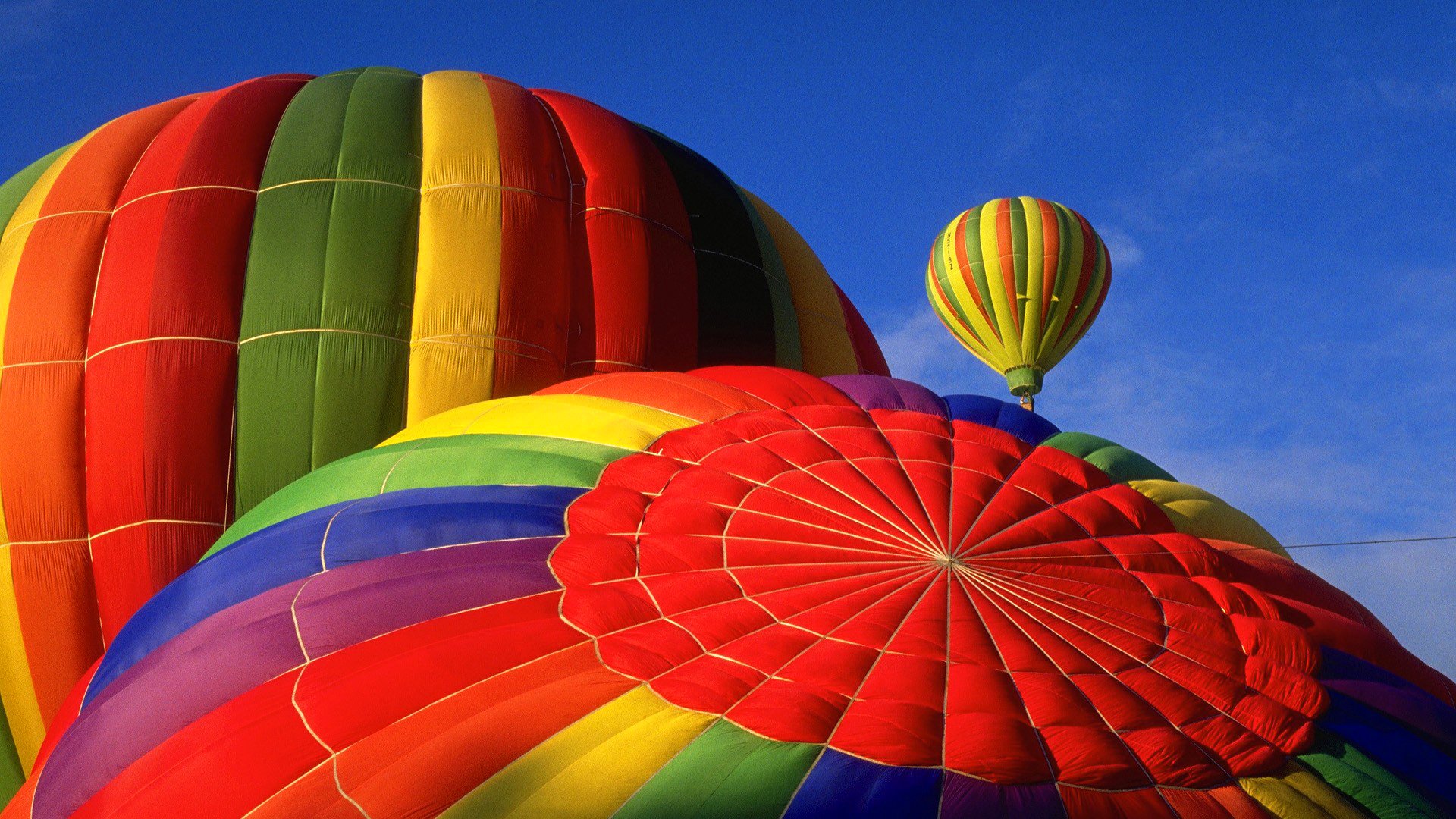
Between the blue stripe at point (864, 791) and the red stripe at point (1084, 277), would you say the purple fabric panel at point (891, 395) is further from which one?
the red stripe at point (1084, 277)

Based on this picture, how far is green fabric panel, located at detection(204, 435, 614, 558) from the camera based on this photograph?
4801 mm

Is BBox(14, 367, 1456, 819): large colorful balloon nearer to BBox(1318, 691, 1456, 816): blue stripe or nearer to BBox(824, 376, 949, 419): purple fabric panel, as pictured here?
BBox(1318, 691, 1456, 816): blue stripe

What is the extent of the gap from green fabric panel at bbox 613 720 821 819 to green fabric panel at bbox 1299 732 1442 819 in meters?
1.35

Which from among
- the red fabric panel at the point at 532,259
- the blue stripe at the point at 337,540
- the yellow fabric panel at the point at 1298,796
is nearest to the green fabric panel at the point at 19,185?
the red fabric panel at the point at 532,259

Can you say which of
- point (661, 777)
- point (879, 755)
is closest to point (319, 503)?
point (661, 777)

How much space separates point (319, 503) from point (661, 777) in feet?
6.71

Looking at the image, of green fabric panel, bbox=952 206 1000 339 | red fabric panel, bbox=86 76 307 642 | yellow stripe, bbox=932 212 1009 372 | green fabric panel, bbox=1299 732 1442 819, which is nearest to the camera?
green fabric panel, bbox=1299 732 1442 819

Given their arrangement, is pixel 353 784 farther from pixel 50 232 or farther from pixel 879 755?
pixel 50 232

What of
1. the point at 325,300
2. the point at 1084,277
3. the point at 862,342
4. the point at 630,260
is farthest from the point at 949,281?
the point at 325,300

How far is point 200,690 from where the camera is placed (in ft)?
13.0

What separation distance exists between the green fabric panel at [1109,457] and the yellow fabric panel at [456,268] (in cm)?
257

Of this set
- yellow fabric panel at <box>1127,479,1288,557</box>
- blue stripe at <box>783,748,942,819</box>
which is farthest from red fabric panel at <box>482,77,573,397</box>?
blue stripe at <box>783,748,942,819</box>

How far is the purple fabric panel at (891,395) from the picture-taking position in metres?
5.36

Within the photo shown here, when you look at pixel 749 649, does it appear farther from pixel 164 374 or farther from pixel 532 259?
pixel 164 374
